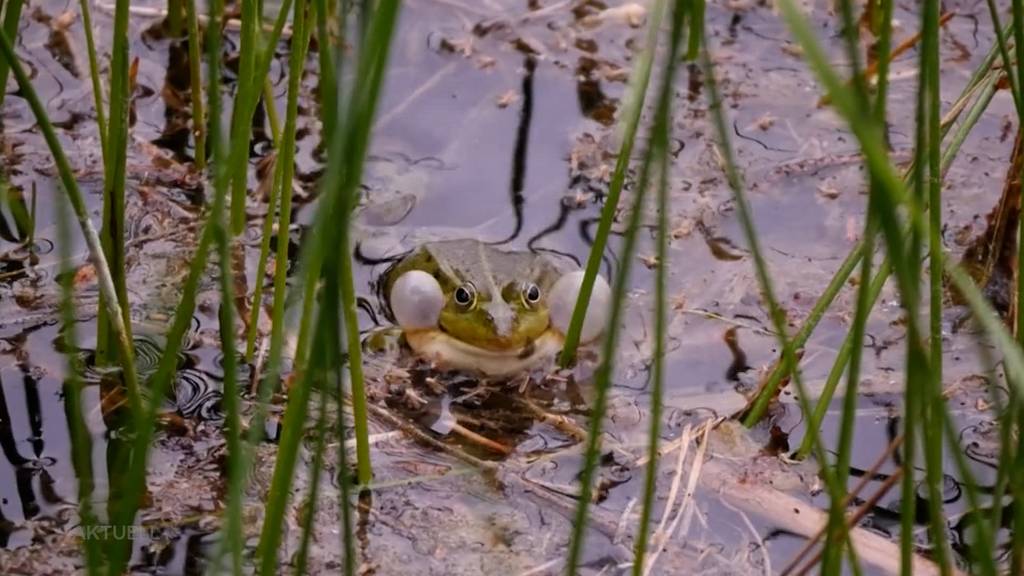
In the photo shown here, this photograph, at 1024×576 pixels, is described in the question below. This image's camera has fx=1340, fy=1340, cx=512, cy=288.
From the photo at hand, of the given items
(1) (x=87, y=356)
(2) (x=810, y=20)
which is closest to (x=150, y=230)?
(1) (x=87, y=356)

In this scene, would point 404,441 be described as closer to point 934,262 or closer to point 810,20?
point 934,262

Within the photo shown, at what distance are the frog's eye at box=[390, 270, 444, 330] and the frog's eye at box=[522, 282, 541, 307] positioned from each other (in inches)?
8.6

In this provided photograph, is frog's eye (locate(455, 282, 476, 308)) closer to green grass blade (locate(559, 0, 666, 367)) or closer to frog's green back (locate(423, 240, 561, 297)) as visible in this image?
frog's green back (locate(423, 240, 561, 297))

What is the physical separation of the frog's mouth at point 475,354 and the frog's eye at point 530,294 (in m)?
0.10

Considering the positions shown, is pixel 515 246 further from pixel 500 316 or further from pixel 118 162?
pixel 118 162

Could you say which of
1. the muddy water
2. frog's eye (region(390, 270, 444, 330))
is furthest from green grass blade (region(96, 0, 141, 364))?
frog's eye (region(390, 270, 444, 330))

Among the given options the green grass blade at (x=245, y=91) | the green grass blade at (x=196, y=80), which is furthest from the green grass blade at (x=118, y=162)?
the green grass blade at (x=196, y=80)

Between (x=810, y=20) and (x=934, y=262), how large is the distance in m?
3.15

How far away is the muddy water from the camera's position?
268 cm

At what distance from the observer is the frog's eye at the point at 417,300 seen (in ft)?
11.1

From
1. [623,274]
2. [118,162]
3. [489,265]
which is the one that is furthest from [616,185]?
[623,274]

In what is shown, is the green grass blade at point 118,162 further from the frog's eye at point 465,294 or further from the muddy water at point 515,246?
the frog's eye at point 465,294

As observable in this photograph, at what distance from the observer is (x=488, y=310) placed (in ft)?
11.0

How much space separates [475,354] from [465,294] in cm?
16
